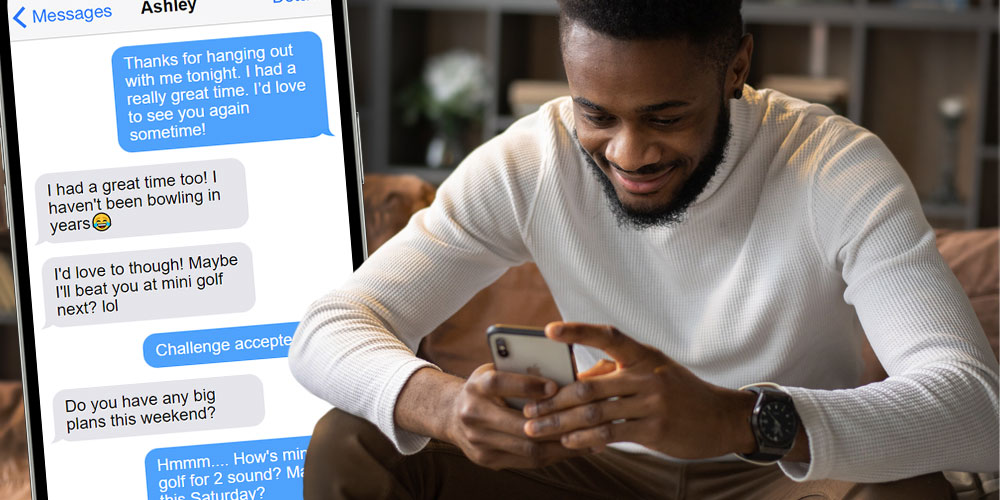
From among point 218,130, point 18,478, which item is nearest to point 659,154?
point 218,130

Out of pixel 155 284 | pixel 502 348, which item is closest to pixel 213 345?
pixel 155 284

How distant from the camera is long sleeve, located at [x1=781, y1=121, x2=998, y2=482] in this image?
42.9 inches

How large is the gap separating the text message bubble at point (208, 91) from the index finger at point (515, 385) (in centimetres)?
58

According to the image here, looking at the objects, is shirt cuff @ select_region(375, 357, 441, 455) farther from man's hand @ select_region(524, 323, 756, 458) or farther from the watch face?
the watch face

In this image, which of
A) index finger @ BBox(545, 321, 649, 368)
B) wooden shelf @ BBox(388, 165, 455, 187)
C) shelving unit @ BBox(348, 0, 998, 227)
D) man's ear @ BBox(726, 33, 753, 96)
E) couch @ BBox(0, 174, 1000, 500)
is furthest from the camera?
wooden shelf @ BBox(388, 165, 455, 187)

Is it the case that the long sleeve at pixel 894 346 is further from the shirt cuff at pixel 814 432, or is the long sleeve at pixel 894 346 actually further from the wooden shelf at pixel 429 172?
the wooden shelf at pixel 429 172

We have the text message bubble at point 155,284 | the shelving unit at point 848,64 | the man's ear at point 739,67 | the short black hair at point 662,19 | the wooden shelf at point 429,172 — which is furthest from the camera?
the wooden shelf at point 429,172

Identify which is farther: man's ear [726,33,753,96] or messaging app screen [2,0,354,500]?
messaging app screen [2,0,354,500]

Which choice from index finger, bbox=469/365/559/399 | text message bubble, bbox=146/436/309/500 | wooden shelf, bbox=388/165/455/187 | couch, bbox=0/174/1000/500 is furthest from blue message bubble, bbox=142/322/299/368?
wooden shelf, bbox=388/165/455/187

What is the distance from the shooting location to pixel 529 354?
3.52ft

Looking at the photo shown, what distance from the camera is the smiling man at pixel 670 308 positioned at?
1.08 metres

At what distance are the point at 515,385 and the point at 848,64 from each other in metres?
3.05

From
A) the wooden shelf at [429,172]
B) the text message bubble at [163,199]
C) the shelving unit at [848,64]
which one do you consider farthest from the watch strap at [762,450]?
the wooden shelf at [429,172]

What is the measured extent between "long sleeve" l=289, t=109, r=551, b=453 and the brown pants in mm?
42
